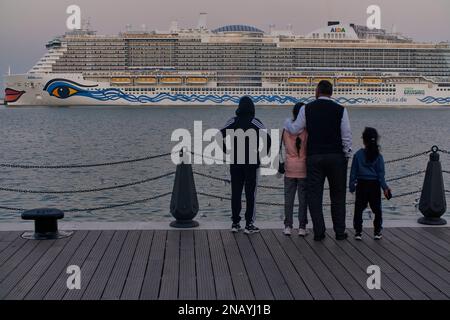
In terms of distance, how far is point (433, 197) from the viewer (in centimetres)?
706

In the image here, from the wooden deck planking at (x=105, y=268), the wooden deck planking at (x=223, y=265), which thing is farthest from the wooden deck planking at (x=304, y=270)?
the wooden deck planking at (x=105, y=268)

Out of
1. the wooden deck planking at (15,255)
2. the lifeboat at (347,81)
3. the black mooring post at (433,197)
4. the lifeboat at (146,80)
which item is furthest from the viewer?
the lifeboat at (347,81)

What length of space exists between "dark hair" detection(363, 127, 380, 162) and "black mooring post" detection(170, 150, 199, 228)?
1839mm

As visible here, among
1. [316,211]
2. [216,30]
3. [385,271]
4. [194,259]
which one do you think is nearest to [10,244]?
[194,259]

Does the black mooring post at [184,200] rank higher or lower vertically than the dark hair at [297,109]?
lower

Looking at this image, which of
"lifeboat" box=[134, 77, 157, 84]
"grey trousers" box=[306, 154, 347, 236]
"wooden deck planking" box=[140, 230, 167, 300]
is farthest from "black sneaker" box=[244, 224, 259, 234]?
"lifeboat" box=[134, 77, 157, 84]

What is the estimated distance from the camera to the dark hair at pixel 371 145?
21.2 ft

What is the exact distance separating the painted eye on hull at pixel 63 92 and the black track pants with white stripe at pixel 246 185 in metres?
78.9

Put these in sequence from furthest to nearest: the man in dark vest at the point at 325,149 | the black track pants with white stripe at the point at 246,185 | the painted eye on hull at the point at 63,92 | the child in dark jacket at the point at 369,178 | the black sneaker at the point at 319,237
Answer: the painted eye on hull at the point at 63,92 → the black track pants with white stripe at the point at 246,185 → the child in dark jacket at the point at 369,178 → the black sneaker at the point at 319,237 → the man in dark vest at the point at 325,149

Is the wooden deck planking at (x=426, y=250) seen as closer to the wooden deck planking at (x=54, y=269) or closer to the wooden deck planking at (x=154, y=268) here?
the wooden deck planking at (x=154, y=268)

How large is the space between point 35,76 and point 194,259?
8243 cm

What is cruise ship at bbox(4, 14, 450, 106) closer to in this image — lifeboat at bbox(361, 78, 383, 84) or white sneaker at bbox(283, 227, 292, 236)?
lifeboat at bbox(361, 78, 383, 84)

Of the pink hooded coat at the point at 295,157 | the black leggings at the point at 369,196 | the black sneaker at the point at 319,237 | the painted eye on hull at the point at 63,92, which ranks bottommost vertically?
the black sneaker at the point at 319,237

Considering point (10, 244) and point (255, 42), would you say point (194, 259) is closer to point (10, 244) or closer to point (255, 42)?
point (10, 244)
